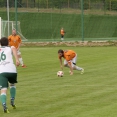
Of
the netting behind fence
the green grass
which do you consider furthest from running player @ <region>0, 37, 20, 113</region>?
the netting behind fence

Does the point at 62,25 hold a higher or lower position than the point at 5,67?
lower

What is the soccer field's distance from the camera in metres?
11.5

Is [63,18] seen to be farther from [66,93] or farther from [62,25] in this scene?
[66,93]

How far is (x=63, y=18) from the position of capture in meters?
67.1

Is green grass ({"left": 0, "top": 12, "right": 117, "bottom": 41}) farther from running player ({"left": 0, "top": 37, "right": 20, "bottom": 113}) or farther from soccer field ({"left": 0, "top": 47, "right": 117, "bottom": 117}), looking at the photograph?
running player ({"left": 0, "top": 37, "right": 20, "bottom": 113})

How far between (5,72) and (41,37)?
5002 cm

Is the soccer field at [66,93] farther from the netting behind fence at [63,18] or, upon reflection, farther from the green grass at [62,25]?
the netting behind fence at [63,18]

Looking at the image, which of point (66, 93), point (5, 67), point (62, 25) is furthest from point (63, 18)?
point (5, 67)

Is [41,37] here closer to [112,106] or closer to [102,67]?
[102,67]

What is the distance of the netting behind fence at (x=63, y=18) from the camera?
61.6 meters

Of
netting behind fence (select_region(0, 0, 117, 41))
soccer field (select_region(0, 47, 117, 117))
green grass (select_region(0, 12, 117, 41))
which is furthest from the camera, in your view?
netting behind fence (select_region(0, 0, 117, 41))

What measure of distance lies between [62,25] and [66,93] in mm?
52244

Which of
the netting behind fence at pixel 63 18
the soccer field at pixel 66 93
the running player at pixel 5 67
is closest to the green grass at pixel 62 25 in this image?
the netting behind fence at pixel 63 18

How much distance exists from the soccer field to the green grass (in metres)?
36.4
